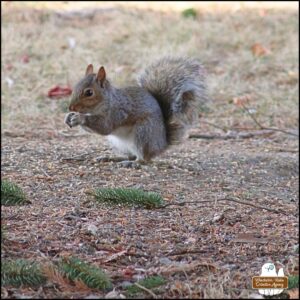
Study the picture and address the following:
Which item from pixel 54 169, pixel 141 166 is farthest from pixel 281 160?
pixel 54 169

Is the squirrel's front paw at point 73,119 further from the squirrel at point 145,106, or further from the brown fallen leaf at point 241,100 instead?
the brown fallen leaf at point 241,100

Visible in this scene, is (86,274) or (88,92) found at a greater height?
(88,92)

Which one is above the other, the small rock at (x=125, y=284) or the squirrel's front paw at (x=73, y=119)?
the squirrel's front paw at (x=73, y=119)

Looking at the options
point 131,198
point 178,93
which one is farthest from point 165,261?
point 178,93

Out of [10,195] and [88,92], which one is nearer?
[10,195]

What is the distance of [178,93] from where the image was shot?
5238mm

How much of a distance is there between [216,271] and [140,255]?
0.31m

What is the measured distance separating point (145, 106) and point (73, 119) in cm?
53

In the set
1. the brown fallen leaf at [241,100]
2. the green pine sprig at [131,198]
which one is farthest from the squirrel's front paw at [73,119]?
the brown fallen leaf at [241,100]

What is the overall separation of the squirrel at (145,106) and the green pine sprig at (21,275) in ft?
7.19

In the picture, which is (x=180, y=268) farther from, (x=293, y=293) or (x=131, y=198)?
(x=131, y=198)

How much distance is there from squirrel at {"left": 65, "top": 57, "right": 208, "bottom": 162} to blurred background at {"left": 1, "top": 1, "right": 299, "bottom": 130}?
5.17 ft

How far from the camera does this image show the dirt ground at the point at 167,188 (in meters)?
2.89

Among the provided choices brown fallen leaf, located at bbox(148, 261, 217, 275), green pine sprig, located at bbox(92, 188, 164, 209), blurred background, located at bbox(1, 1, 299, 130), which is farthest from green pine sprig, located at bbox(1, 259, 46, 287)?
blurred background, located at bbox(1, 1, 299, 130)
